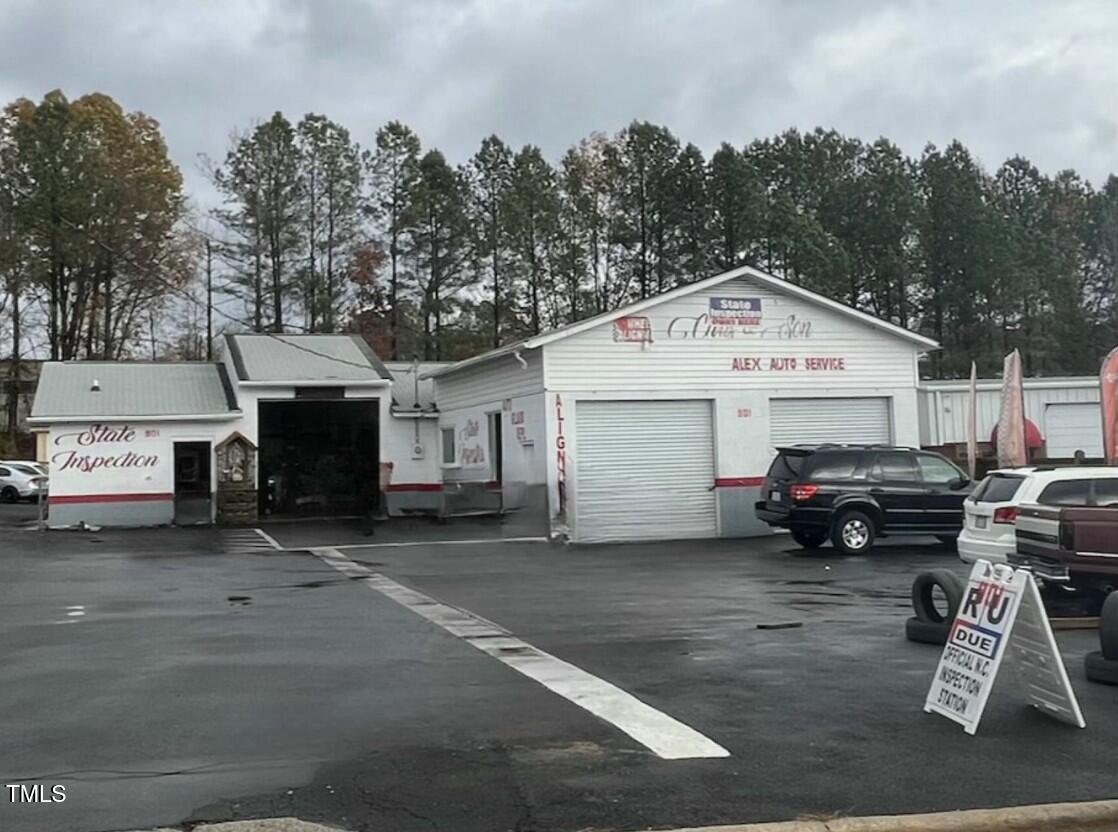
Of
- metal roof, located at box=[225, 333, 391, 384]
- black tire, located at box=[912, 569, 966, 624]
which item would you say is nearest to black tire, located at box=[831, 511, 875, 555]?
black tire, located at box=[912, 569, 966, 624]

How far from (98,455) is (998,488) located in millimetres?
21445

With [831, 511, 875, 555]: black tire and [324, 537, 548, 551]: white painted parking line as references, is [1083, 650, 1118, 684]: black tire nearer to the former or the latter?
[831, 511, 875, 555]: black tire

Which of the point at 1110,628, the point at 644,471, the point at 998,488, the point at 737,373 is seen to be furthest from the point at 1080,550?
the point at 737,373

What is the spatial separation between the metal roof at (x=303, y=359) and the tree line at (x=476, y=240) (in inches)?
522

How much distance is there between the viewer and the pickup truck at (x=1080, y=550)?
1093cm

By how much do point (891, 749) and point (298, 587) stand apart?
9599 millimetres

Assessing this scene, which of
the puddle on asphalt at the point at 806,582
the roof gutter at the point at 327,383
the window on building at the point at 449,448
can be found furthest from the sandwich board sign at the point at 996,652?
the roof gutter at the point at 327,383

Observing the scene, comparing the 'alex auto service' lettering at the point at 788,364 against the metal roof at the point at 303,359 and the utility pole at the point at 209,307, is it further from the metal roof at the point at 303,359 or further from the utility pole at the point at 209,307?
the utility pole at the point at 209,307

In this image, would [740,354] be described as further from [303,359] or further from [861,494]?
[303,359]

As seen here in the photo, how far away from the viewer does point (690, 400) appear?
2334cm

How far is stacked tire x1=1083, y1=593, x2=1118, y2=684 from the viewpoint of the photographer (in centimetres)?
796

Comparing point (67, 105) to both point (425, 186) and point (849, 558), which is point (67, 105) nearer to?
point (425, 186)

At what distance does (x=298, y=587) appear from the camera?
14.5 meters

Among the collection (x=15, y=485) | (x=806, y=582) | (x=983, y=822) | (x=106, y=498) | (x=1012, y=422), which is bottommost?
(x=983, y=822)
